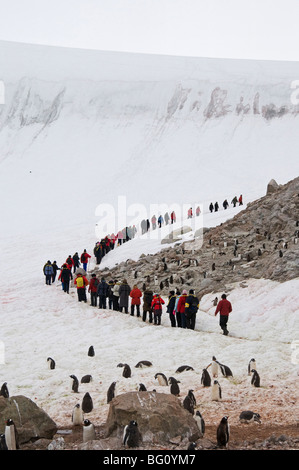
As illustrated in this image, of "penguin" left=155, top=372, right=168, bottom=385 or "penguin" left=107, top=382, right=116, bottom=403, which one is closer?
"penguin" left=107, top=382, right=116, bottom=403

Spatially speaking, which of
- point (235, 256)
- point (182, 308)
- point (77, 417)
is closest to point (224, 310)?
point (182, 308)

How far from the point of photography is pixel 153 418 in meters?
6.93

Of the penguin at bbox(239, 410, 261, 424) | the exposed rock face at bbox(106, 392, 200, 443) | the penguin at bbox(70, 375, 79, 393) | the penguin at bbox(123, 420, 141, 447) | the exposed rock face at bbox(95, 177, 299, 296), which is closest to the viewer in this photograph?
the penguin at bbox(123, 420, 141, 447)

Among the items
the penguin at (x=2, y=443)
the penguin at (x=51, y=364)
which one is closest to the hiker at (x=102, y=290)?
the penguin at (x=51, y=364)

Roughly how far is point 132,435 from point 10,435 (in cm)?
168

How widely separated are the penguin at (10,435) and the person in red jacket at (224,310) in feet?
25.9

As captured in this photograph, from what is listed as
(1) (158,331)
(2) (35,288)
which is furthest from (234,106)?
(1) (158,331)

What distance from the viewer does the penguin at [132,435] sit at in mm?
6395

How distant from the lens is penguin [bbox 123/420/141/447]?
21.0 ft

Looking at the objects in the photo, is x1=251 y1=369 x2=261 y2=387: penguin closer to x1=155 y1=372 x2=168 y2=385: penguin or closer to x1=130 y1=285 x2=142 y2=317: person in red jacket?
x1=155 y1=372 x2=168 y2=385: penguin

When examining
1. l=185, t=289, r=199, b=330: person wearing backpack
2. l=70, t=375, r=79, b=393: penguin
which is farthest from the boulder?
l=185, t=289, r=199, b=330: person wearing backpack

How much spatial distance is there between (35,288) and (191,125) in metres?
44.9

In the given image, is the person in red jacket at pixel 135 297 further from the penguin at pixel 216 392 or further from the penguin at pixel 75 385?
the penguin at pixel 216 392

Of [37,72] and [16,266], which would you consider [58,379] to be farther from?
[37,72]
